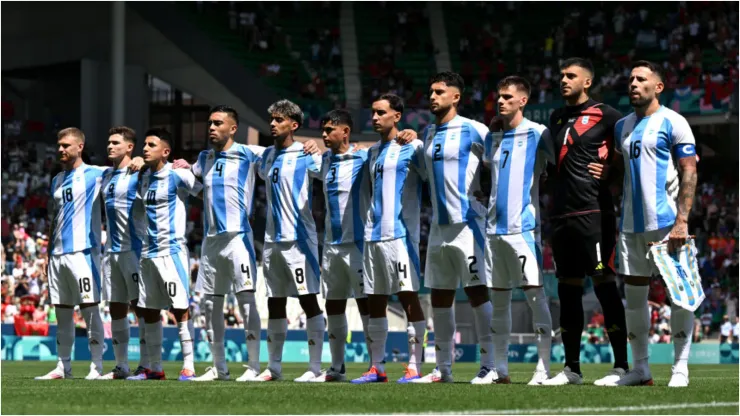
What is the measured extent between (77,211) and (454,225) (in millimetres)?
4154

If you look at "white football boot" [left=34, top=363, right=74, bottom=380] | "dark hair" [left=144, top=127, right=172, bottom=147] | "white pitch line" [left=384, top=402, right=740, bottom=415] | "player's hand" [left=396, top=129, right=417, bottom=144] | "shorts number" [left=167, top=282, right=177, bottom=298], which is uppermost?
"dark hair" [left=144, top=127, right=172, bottom=147]

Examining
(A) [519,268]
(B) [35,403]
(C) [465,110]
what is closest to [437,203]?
(A) [519,268]

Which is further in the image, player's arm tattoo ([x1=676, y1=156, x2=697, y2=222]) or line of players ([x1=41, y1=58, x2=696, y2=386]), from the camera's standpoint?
line of players ([x1=41, y1=58, x2=696, y2=386])

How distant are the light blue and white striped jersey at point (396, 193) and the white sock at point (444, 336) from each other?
75 centimetres

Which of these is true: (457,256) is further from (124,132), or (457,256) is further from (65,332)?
(65,332)

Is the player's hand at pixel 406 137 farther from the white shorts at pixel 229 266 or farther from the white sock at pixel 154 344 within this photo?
the white sock at pixel 154 344

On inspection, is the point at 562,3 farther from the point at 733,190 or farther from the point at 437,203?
the point at 437,203

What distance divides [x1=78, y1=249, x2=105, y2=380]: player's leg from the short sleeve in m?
1.23

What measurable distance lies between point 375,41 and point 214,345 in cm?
2959

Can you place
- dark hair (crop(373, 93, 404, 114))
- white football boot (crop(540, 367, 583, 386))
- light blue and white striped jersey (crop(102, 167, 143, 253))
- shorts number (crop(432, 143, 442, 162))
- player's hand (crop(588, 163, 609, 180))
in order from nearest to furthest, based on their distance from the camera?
player's hand (crop(588, 163, 609, 180)) < white football boot (crop(540, 367, 583, 386)) < shorts number (crop(432, 143, 442, 162)) < dark hair (crop(373, 93, 404, 114)) < light blue and white striped jersey (crop(102, 167, 143, 253))

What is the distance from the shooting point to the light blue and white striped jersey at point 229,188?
11.7 metres

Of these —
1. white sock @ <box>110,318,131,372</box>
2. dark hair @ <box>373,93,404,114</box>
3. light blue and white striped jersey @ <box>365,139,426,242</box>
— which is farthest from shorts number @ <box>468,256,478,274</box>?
white sock @ <box>110,318,131,372</box>

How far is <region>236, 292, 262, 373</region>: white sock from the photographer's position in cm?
1167

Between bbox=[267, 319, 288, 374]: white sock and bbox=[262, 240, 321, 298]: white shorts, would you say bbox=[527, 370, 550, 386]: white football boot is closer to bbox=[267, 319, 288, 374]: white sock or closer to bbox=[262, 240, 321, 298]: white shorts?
bbox=[262, 240, 321, 298]: white shorts
